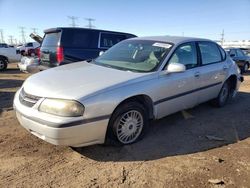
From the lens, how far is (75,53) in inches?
304

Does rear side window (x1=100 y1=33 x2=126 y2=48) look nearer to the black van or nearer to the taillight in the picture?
the black van

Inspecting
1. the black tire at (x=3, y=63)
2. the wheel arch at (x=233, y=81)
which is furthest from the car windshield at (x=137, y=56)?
the black tire at (x=3, y=63)

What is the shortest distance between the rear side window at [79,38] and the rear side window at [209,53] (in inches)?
154

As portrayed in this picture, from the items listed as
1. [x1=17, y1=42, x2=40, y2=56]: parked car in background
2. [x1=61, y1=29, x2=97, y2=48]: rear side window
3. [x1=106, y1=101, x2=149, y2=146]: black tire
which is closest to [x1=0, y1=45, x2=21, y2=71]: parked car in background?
[x1=17, y1=42, x2=40, y2=56]: parked car in background

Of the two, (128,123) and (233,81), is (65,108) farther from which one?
(233,81)

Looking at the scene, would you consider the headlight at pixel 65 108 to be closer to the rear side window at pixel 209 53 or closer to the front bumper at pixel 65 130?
the front bumper at pixel 65 130

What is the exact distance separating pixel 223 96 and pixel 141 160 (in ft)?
11.5

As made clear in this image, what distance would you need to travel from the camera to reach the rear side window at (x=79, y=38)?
7627mm

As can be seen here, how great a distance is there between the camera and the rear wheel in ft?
19.9

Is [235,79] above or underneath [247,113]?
above

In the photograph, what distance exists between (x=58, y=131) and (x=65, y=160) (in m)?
0.55

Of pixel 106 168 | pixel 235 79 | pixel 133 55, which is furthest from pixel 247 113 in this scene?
pixel 106 168

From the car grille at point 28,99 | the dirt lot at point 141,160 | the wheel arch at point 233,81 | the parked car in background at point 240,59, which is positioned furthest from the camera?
the parked car in background at point 240,59

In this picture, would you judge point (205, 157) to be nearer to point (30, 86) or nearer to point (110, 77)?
point (110, 77)
